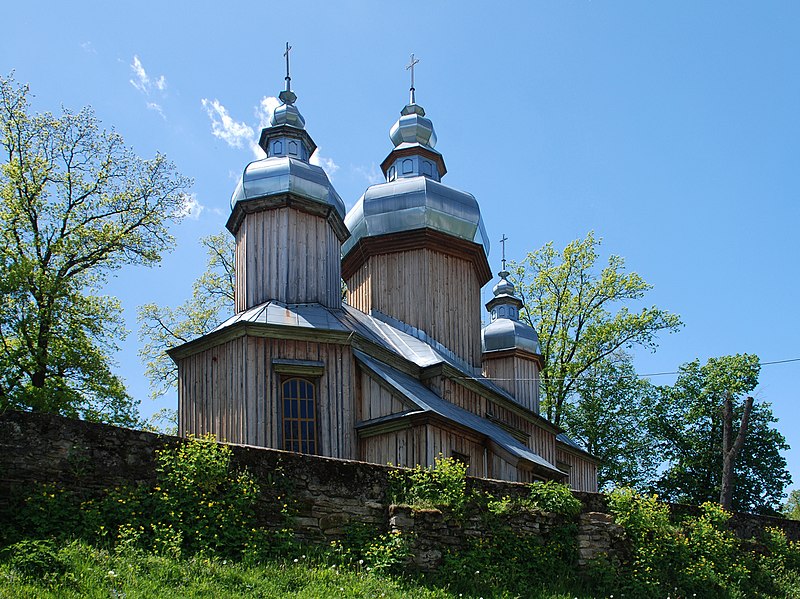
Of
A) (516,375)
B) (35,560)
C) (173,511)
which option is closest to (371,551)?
(173,511)

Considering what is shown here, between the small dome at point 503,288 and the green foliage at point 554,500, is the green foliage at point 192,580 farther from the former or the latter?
the small dome at point 503,288

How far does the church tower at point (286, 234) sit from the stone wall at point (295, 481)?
841cm

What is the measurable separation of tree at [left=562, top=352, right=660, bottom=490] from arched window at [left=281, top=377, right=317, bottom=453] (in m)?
15.3

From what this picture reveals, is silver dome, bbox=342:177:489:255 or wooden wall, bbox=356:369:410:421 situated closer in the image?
wooden wall, bbox=356:369:410:421

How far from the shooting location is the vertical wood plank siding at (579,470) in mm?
27516

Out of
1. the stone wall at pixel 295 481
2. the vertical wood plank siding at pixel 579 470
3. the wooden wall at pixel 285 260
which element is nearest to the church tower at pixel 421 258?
the wooden wall at pixel 285 260

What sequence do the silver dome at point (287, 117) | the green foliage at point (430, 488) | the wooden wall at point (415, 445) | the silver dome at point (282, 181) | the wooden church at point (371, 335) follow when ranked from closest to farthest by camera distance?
the green foliage at point (430, 488), the wooden wall at point (415, 445), the wooden church at point (371, 335), the silver dome at point (282, 181), the silver dome at point (287, 117)

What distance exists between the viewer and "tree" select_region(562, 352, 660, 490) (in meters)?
32.3

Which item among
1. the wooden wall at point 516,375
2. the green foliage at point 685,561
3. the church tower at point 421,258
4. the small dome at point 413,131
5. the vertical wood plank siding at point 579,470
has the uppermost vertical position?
the small dome at point 413,131

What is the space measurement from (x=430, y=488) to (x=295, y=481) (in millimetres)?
1803

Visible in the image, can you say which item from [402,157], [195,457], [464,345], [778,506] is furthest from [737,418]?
[195,457]

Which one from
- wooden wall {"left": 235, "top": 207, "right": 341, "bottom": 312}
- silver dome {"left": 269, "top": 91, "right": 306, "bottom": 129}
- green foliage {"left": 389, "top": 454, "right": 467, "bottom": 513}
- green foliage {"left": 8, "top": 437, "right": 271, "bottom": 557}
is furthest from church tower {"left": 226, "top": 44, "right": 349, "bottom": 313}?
green foliage {"left": 8, "top": 437, "right": 271, "bottom": 557}

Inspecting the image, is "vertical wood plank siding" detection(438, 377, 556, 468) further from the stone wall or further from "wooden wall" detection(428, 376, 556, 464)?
the stone wall

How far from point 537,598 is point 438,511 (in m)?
1.55
